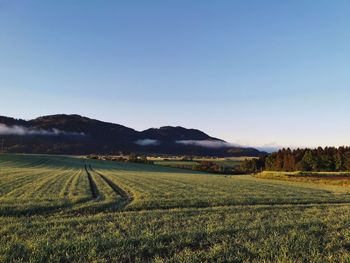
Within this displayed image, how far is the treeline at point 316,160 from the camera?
139 meters

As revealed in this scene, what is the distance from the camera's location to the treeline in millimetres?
139375

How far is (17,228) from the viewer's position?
50.5ft

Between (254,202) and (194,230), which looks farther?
(254,202)

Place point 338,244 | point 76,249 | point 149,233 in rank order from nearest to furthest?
point 76,249 < point 338,244 < point 149,233

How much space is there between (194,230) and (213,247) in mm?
2865

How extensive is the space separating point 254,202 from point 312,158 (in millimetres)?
128762

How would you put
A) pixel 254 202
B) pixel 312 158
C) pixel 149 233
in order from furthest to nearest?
1. pixel 312 158
2. pixel 254 202
3. pixel 149 233

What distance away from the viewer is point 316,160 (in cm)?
14500

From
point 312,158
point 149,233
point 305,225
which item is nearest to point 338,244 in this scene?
point 305,225

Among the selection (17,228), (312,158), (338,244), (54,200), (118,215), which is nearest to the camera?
(338,244)

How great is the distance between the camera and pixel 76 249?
1151 cm

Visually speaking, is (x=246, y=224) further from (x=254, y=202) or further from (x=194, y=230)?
(x=254, y=202)

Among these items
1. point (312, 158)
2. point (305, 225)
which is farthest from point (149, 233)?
point (312, 158)

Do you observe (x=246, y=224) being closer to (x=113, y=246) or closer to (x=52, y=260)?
(x=113, y=246)
